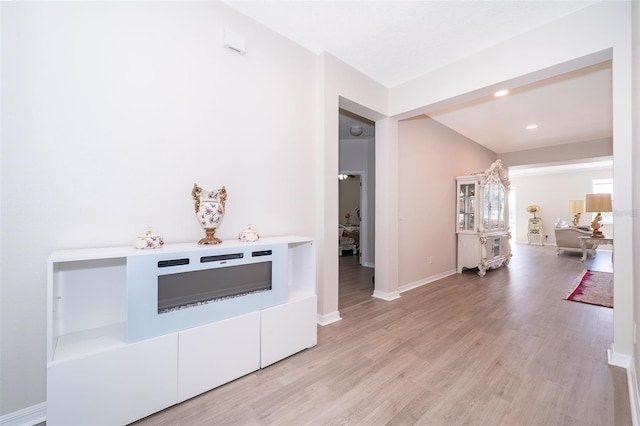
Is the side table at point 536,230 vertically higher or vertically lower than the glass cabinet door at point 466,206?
lower

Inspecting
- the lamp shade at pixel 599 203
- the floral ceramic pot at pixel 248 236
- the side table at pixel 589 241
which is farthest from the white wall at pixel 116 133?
the side table at pixel 589 241

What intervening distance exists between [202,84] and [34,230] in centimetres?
142

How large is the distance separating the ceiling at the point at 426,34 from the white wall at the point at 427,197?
0.80 meters

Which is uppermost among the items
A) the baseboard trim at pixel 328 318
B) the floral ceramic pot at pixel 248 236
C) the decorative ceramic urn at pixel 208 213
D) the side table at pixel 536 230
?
the decorative ceramic urn at pixel 208 213

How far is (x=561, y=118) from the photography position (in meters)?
4.54

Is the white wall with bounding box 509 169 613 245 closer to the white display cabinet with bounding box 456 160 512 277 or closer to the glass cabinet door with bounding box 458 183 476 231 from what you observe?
the white display cabinet with bounding box 456 160 512 277

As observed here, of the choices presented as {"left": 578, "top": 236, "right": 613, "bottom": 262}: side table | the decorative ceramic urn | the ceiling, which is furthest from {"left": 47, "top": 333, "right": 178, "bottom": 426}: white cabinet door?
{"left": 578, "top": 236, "right": 613, "bottom": 262}: side table

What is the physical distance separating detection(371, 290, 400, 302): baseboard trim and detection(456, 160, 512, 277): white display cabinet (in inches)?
88.5

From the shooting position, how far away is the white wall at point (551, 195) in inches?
354

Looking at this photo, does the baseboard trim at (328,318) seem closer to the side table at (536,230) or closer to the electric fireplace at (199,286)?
the electric fireplace at (199,286)

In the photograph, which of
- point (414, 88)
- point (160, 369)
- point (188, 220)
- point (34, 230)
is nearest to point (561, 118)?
point (414, 88)

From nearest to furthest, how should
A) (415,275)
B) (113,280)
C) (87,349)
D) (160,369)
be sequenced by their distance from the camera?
(87,349), (160,369), (113,280), (415,275)

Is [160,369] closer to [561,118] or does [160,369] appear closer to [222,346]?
[222,346]

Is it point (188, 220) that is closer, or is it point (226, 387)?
point (226, 387)
